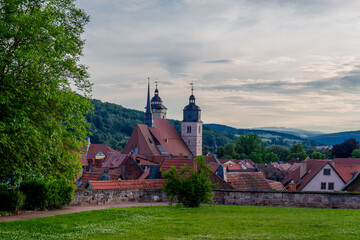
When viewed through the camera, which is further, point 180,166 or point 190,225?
point 180,166

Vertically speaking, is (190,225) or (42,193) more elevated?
(42,193)

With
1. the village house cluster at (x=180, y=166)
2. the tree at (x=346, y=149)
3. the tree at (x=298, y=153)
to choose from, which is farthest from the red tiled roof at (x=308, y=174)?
the tree at (x=298, y=153)

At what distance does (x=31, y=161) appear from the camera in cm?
1820

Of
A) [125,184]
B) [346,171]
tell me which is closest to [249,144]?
[346,171]

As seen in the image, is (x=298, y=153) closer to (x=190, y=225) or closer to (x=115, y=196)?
(x=115, y=196)

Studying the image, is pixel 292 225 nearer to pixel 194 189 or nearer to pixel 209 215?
pixel 209 215

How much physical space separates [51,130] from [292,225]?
1016 centimetres

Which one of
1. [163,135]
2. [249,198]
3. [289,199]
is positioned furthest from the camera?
[163,135]

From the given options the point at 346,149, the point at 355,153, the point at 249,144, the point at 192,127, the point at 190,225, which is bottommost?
the point at 190,225

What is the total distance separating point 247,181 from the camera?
93.4ft

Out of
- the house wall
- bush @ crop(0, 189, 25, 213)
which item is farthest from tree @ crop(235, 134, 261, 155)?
bush @ crop(0, 189, 25, 213)

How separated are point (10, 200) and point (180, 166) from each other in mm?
11610

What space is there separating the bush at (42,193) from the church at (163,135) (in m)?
65.2

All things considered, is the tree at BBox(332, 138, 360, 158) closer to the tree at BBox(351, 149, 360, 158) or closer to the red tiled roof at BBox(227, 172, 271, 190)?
the tree at BBox(351, 149, 360, 158)
